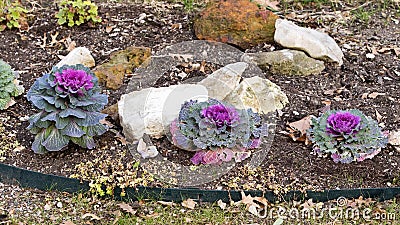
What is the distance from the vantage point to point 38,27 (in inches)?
217

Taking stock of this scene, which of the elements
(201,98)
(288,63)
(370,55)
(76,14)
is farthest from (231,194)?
(76,14)

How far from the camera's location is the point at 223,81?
429cm

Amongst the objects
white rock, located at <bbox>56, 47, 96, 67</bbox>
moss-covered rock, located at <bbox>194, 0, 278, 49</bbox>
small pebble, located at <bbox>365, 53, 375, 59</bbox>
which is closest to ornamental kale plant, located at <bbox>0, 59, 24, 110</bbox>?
white rock, located at <bbox>56, 47, 96, 67</bbox>

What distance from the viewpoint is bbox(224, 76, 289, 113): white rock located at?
13.9ft

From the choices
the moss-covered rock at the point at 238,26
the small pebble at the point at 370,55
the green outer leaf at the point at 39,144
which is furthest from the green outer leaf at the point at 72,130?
the small pebble at the point at 370,55

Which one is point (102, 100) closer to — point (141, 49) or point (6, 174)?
point (6, 174)

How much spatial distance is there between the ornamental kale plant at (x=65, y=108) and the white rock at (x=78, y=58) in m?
0.92

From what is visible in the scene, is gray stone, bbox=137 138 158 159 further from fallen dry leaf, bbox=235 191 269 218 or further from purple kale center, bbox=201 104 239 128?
fallen dry leaf, bbox=235 191 269 218

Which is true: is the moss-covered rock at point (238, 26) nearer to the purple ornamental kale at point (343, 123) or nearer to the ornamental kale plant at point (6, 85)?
the purple ornamental kale at point (343, 123)

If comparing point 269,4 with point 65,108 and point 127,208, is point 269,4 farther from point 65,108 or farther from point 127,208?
point 127,208

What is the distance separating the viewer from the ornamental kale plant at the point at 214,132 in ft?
12.4

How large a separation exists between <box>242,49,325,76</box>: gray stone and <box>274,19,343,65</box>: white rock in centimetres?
11

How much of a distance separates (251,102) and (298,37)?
992 millimetres

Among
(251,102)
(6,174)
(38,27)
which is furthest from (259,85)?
(38,27)
